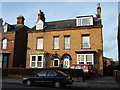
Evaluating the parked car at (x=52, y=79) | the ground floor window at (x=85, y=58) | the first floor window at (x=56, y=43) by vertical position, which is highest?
the first floor window at (x=56, y=43)

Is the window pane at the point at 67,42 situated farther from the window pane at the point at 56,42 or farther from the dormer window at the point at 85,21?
the dormer window at the point at 85,21

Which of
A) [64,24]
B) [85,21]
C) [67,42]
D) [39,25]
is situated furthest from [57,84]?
[39,25]

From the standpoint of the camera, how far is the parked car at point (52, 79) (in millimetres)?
11891

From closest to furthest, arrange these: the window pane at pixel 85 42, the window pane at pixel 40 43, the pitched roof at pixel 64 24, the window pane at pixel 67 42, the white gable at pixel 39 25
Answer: the window pane at pixel 85 42 < the window pane at pixel 67 42 < the pitched roof at pixel 64 24 < the window pane at pixel 40 43 < the white gable at pixel 39 25

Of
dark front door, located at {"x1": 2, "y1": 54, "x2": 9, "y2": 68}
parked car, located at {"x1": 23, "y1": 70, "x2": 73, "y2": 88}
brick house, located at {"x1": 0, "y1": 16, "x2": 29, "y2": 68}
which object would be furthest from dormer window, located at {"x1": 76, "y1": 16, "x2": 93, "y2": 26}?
dark front door, located at {"x1": 2, "y1": 54, "x2": 9, "y2": 68}

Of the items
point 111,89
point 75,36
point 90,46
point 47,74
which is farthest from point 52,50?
point 111,89

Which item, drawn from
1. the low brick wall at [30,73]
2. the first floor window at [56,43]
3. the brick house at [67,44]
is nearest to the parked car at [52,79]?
the low brick wall at [30,73]

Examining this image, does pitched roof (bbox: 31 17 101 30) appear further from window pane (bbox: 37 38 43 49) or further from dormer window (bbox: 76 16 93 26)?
window pane (bbox: 37 38 43 49)

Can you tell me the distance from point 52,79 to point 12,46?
17.6 metres

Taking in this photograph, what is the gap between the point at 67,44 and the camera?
25250 millimetres

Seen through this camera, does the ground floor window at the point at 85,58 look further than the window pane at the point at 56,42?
No

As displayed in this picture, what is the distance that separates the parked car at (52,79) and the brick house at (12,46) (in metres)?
14.2

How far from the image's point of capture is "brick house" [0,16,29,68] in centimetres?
2723

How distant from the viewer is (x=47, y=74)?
499 inches
